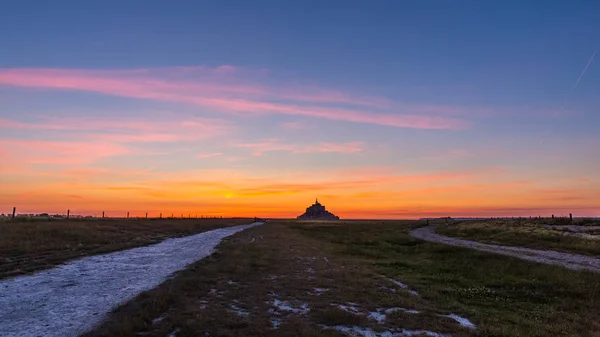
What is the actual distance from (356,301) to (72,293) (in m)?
13.3

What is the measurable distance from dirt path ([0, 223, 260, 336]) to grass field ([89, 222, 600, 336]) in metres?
1.18

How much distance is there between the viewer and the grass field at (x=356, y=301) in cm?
1348

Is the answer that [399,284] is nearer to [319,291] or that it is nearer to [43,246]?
[319,291]

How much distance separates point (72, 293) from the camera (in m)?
17.9

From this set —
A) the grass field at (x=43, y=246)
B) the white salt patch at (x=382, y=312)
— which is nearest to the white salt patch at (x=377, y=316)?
the white salt patch at (x=382, y=312)

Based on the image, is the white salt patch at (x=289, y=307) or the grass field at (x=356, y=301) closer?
the grass field at (x=356, y=301)

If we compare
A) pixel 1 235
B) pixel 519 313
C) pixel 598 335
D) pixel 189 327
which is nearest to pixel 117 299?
pixel 189 327

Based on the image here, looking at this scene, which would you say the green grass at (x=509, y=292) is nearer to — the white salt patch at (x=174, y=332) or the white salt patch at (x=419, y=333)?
the white salt patch at (x=419, y=333)

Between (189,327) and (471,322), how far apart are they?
35.8ft

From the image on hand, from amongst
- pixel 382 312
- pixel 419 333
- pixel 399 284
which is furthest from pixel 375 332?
pixel 399 284

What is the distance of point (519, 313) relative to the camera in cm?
1727

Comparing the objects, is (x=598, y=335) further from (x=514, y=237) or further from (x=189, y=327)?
(x=514, y=237)

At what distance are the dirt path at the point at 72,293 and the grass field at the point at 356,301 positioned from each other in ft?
3.88

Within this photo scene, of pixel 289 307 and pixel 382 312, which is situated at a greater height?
pixel 289 307
